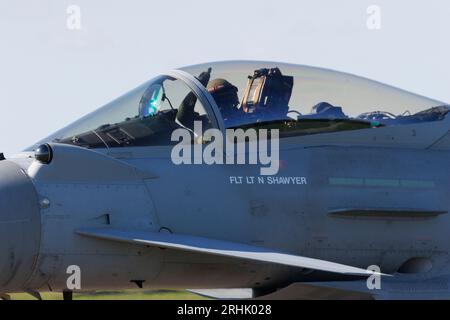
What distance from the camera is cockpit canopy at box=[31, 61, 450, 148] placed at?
9.77m

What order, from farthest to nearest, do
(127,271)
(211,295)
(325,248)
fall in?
(211,295) < (325,248) < (127,271)

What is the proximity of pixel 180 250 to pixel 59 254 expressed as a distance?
3.69ft

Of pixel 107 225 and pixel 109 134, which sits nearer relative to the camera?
pixel 107 225

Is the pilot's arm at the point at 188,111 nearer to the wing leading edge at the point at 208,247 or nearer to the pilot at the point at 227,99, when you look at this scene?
the pilot at the point at 227,99

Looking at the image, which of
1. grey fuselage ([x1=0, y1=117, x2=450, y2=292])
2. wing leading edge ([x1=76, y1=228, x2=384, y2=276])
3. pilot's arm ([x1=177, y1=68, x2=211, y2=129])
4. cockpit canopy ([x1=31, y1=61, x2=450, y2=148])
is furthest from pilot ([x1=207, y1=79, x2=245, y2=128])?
wing leading edge ([x1=76, y1=228, x2=384, y2=276])

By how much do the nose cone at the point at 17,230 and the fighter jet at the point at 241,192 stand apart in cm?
1

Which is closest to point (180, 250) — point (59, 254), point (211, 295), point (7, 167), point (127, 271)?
point (127, 271)

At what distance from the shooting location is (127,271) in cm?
916

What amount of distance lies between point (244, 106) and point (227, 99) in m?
0.18

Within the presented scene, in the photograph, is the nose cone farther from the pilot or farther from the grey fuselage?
the pilot

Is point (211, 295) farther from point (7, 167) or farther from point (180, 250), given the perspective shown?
point (7, 167)

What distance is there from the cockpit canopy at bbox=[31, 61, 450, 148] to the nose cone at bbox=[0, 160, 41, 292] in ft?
3.35
